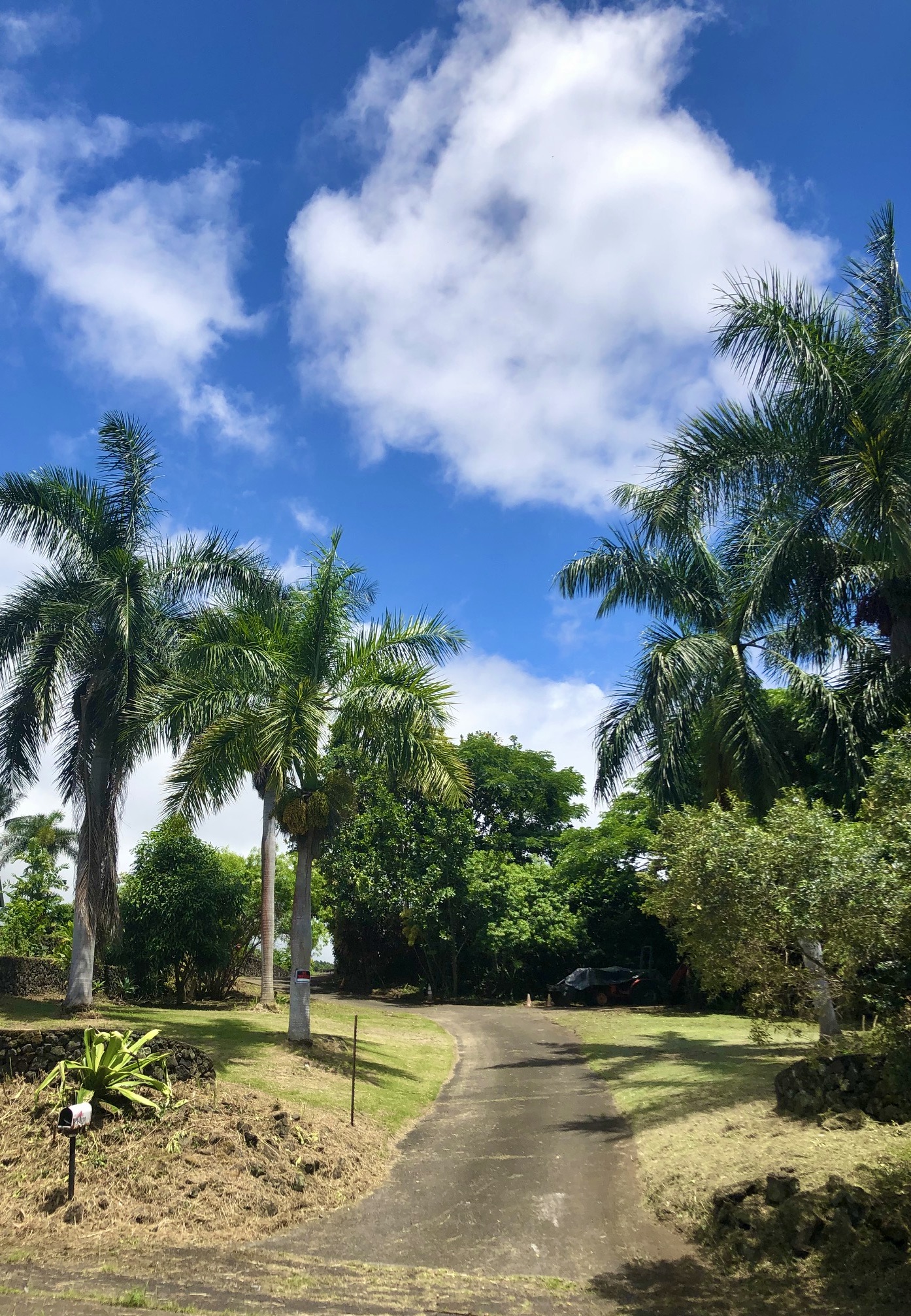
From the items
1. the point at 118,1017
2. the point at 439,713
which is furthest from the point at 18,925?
the point at 439,713

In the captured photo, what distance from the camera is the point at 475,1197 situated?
33.2 feet

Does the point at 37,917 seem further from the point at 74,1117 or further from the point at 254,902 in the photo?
the point at 74,1117

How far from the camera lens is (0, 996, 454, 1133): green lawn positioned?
13.9 m

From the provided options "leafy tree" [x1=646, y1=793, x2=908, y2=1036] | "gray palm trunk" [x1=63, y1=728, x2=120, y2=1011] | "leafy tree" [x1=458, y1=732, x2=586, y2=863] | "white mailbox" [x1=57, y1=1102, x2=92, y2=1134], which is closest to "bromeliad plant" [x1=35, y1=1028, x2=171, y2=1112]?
"white mailbox" [x1=57, y1=1102, x2=92, y2=1134]

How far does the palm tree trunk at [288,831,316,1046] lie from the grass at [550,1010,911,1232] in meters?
5.73

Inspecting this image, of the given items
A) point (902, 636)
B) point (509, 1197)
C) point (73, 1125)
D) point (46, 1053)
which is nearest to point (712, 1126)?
point (509, 1197)

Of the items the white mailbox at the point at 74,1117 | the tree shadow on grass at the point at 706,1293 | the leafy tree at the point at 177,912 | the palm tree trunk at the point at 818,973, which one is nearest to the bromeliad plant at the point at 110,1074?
the white mailbox at the point at 74,1117

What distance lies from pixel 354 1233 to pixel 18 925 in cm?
2585

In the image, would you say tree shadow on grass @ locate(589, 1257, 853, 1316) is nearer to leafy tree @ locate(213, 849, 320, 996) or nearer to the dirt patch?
the dirt patch

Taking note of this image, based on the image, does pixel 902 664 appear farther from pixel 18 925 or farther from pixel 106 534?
pixel 18 925

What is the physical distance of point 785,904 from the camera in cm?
927

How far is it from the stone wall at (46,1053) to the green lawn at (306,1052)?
145 cm

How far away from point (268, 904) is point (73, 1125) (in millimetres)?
15759

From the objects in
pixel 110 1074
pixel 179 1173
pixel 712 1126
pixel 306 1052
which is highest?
pixel 110 1074
